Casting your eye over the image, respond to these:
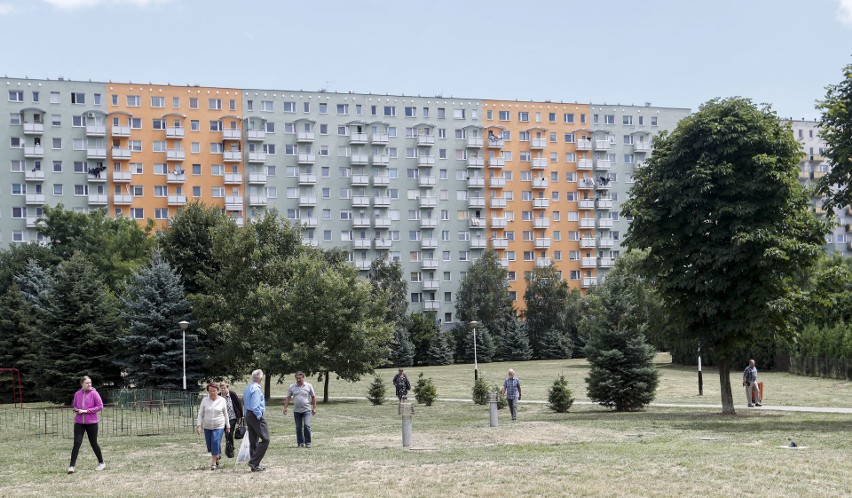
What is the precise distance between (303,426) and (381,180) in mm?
92231

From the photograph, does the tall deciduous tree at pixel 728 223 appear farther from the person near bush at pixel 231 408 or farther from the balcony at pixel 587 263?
the balcony at pixel 587 263

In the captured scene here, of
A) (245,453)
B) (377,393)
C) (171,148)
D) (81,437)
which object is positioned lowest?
(377,393)

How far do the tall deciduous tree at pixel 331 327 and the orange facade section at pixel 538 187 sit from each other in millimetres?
66920

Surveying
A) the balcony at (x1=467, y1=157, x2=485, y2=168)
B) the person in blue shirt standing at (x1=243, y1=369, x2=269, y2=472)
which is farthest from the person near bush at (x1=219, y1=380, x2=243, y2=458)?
the balcony at (x1=467, y1=157, x2=485, y2=168)

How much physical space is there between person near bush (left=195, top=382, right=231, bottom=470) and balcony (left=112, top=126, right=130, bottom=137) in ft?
302

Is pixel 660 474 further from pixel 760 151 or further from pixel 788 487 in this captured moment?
pixel 760 151

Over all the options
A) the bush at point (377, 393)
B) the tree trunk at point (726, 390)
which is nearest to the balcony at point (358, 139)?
the bush at point (377, 393)

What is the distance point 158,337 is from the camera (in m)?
46.4

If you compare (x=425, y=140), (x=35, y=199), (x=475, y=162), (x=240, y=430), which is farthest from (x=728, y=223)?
(x=35, y=199)

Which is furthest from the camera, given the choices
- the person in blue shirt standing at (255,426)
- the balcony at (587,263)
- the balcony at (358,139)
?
the balcony at (587,263)

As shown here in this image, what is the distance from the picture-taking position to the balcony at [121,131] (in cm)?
10350

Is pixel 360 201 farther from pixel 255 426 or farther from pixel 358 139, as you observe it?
pixel 255 426

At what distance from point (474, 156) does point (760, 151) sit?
86.6 m

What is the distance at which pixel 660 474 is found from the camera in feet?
49.5
